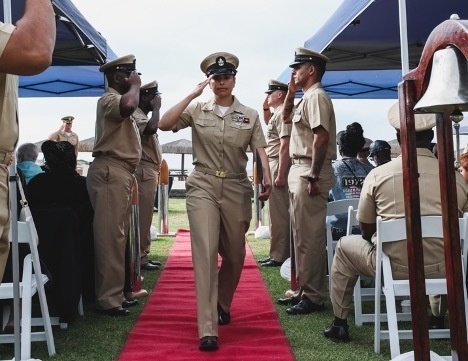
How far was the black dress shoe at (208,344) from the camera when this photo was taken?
3.72 m

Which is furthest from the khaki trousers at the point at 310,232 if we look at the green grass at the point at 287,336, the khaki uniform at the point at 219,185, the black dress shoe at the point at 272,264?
the black dress shoe at the point at 272,264

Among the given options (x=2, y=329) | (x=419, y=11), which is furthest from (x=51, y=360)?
(x=419, y=11)

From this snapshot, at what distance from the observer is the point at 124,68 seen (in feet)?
16.6

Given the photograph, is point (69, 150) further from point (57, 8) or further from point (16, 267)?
point (16, 267)

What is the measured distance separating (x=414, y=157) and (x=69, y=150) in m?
3.28

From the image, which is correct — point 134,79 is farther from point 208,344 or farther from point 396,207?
point 396,207

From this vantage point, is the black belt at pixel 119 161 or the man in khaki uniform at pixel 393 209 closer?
the man in khaki uniform at pixel 393 209

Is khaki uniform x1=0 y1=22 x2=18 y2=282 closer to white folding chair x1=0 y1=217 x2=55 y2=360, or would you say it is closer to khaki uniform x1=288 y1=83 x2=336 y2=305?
white folding chair x1=0 y1=217 x2=55 y2=360

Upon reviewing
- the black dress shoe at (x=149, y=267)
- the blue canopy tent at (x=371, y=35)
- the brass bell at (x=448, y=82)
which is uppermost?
the blue canopy tent at (x=371, y=35)

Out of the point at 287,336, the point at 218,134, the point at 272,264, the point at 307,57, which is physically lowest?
the point at 287,336

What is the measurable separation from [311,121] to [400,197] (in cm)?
142

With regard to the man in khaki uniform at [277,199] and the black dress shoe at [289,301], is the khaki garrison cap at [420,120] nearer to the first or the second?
the black dress shoe at [289,301]

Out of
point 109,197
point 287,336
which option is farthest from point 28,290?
point 287,336

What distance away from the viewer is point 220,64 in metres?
4.25
